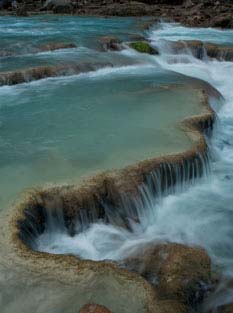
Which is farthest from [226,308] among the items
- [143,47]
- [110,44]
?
[110,44]

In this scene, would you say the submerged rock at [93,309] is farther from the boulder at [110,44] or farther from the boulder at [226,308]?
the boulder at [110,44]

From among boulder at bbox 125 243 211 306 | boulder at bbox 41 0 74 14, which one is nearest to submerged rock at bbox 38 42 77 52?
boulder at bbox 125 243 211 306

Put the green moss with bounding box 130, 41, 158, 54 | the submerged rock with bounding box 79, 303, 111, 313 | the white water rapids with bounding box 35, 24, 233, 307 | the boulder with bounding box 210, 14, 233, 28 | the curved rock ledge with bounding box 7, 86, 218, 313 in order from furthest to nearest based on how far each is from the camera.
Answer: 1. the boulder with bounding box 210, 14, 233, 28
2. the green moss with bounding box 130, 41, 158, 54
3. the white water rapids with bounding box 35, 24, 233, 307
4. the curved rock ledge with bounding box 7, 86, 218, 313
5. the submerged rock with bounding box 79, 303, 111, 313

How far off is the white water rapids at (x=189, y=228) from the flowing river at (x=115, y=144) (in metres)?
0.02

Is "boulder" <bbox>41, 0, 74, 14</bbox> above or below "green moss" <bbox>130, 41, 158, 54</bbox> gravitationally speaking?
above

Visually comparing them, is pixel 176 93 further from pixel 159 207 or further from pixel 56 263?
pixel 56 263

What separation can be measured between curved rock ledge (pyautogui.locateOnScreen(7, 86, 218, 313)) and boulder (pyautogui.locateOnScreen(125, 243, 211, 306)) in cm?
28

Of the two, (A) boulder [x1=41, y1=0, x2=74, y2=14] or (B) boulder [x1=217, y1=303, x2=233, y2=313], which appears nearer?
(B) boulder [x1=217, y1=303, x2=233, y2=313]

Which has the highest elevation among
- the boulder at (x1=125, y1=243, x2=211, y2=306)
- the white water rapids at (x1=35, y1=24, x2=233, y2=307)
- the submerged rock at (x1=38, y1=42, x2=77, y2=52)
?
the submerged rock at (x1=38, y1=42, x2=77, y2=52)

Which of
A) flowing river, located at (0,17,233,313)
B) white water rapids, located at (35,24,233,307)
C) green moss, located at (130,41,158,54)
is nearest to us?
white water rapids, located at (35,24,233,307)

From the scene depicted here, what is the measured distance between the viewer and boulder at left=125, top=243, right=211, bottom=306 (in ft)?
17.1

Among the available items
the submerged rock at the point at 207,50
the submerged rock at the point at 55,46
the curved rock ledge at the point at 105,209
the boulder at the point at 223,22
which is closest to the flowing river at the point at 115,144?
the curved rock ledge at the point at 105,209

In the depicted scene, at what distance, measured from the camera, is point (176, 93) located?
11641 mm

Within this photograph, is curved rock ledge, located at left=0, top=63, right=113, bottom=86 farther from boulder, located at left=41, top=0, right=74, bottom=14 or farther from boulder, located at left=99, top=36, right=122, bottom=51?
boulder, located at left=41, top=0, right=74, bottom=14
